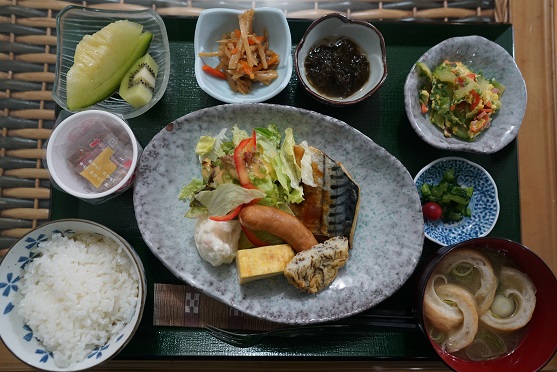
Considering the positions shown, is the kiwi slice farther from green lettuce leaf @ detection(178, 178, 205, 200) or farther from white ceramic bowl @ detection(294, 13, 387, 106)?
white ceramic bowl @ detection(294, 13, 387, 106)

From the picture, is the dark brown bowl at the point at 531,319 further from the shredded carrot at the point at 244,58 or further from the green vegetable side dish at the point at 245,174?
the shredded carrot at the point at 244,58

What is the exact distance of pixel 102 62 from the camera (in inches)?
99.8

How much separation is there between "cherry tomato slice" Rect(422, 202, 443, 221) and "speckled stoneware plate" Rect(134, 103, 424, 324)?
0.08 metres

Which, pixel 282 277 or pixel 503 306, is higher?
pixel 282 277

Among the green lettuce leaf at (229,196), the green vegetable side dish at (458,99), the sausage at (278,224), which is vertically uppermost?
the green vegetable side dish at (458,99)

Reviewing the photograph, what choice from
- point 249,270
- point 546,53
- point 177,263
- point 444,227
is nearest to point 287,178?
point 249,270

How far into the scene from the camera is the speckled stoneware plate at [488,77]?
2605mm

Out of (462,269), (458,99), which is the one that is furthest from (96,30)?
(462,269)

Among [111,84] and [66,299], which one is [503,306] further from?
[111,84]

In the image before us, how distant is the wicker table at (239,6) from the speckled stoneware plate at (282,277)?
0.44 m

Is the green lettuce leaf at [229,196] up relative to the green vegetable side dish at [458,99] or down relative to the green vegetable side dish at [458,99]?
down

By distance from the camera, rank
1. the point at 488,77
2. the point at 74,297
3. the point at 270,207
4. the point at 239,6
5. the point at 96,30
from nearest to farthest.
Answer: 1. the point at 74,297
2. the point at 270,207
3. the point at 96,30
4. the point at 488,77
5. the point at 239,6

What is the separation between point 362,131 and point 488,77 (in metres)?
0.86

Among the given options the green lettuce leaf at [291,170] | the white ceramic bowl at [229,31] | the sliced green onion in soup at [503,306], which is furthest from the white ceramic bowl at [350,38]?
the sliced green onion in soup at [503,306]
